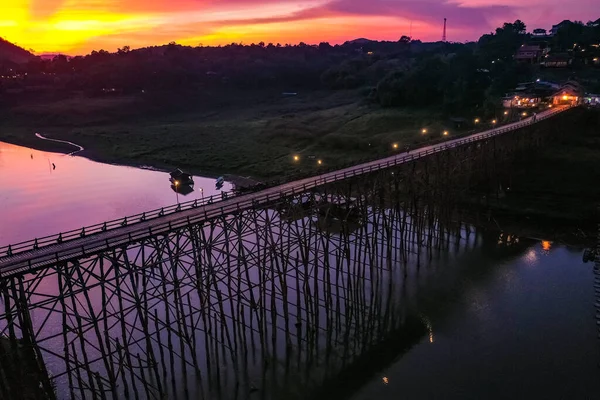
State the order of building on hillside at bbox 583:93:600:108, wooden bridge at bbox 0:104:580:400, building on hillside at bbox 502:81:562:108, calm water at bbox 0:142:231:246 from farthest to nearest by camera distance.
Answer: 1. building on hillside at bbox 502:81:562:108
2. building on hillside at bbox 583:93:600:108
3. calm water at bbox 0:142:231:246
4. wooden bridge at bbox 0:104:580:400

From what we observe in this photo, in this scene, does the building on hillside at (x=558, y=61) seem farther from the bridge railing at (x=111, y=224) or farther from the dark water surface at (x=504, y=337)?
the bridge railing at (x=111, y=224)

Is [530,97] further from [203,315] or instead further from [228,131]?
[203,315]

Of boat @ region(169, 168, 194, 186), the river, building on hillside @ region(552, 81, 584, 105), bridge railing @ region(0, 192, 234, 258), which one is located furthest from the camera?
building on hillside @ region(552, 81, 584, 105)

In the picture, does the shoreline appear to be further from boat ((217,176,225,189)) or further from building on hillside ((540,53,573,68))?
building on hillside ((540,53,573,68))

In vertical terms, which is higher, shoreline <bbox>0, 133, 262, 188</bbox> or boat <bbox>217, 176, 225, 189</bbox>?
shoreline <bbox>0, 133, 262, 188</bbox>

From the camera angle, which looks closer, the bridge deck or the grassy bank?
the bridge deck

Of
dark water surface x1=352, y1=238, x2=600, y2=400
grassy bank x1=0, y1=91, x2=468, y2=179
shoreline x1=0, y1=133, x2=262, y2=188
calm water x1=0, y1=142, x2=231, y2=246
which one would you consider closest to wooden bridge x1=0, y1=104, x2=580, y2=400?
dark water surface x1=352, y1=238, x2=600, y2=400

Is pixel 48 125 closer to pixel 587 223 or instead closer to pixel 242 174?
pixel 242 174
